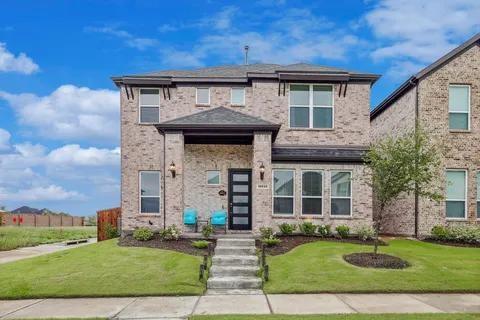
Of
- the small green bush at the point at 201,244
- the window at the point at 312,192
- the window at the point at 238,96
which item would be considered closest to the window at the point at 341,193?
the window at the point at 312,192

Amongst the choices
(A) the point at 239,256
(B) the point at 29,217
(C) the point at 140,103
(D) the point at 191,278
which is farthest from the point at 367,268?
(B) the point at 29,217

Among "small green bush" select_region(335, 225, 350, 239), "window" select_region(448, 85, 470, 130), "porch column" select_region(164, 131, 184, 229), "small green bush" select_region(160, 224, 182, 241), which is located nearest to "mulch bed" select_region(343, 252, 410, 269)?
"small green bush" select_region(335, 225, 350, 239)

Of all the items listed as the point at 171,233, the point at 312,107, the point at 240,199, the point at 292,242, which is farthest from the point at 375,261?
the point at 312,107

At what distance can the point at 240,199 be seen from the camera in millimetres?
17406

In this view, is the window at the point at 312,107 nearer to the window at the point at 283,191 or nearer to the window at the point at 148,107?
the window at the point at 283,191

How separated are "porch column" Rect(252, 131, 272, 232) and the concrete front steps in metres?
1.38

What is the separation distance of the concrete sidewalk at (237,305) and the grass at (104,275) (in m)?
0.44

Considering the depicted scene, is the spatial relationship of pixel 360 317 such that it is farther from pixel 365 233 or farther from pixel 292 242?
pixel 365 233

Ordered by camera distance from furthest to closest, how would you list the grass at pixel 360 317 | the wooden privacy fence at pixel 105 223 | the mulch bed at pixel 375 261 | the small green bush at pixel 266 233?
the wooden privacy fence at pixel 105 223
the small green bush at pixel 266 233
the mulch bed at pixel 375 261
the grass at pixel 360 317

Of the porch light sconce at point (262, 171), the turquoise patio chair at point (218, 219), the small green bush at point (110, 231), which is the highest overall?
the porch light sconce at point (262, 171)

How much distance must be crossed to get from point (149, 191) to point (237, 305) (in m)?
10.2

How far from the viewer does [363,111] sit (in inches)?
696

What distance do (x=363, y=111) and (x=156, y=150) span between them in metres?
9.52

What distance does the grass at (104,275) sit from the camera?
382 inches
